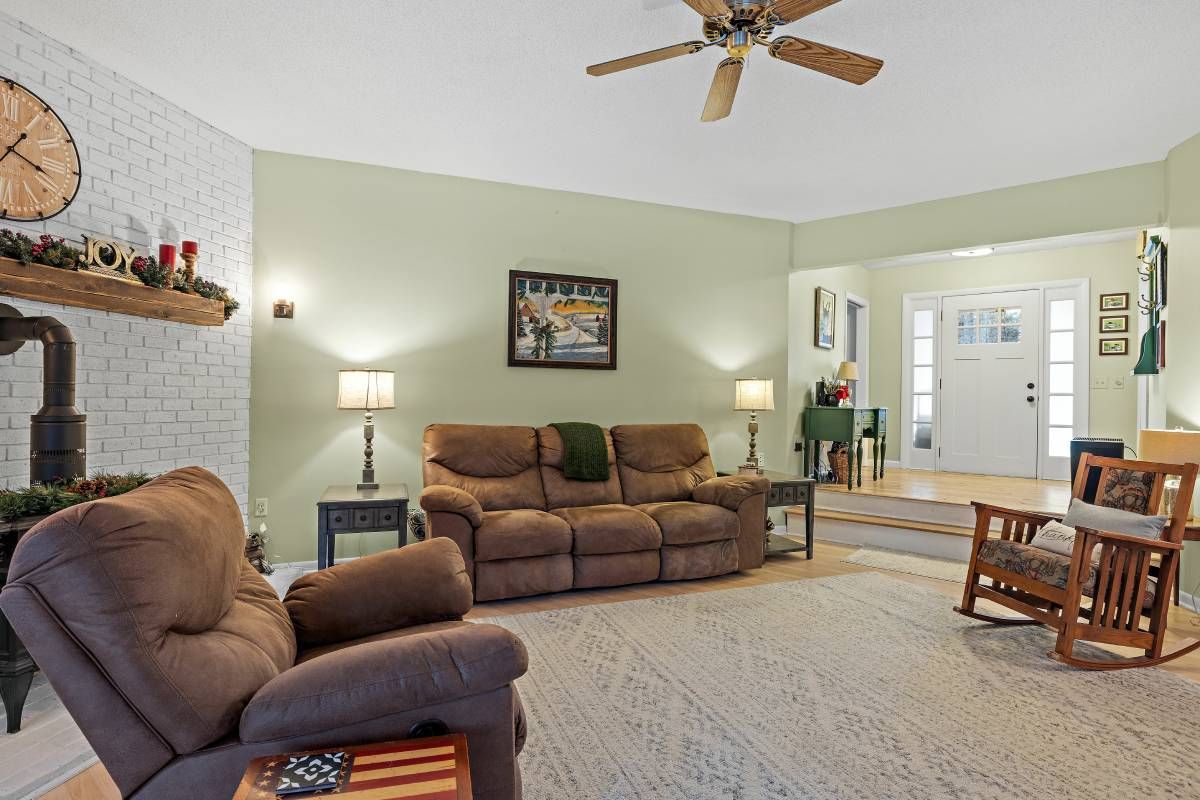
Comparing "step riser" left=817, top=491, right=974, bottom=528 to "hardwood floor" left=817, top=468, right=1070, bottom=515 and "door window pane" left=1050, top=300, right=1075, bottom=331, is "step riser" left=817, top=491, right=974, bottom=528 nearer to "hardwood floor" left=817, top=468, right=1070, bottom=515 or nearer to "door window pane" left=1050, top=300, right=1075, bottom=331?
"hardwood floor" left=817, top=468, right=1070, bottom=515

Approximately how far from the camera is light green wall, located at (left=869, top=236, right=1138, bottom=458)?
6.27 meters

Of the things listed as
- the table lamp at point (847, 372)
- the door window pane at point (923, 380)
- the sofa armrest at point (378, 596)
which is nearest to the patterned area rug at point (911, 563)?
the table lamp at point (847, 372)

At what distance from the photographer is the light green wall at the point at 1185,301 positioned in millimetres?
3656

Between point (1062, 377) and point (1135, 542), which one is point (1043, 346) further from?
point (1135, 542)

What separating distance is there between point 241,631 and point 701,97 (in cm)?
308

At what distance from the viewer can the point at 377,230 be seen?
4.26m

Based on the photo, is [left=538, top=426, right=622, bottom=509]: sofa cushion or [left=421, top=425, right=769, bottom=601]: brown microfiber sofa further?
[left=538, top=426, right=622, bottom=509]: sofa cushion

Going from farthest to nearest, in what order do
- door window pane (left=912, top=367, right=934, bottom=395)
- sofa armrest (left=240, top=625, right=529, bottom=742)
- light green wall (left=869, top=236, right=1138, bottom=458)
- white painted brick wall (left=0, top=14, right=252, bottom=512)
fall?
door window pane (left=912, top=367, right=934, bottom=395)
light green wall (left=869, top=236, right=1138, bottom=458)
white painted brick wall (left=0, top=14, right=252, bottom=512)
sofa armrest (left=240, top=625, right=529, bottom=742)

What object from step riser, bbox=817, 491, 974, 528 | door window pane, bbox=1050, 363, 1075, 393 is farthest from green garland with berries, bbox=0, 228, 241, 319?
door window pane, bbox=1050, 363, 1075, 393

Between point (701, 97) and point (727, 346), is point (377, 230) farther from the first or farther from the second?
point (727, 346)

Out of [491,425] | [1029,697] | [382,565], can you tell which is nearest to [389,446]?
[491,425]

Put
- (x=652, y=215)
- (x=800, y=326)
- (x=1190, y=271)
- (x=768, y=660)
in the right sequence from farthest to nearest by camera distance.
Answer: (x=800, y=326)
(x=652, y=215)
(x=1190, y=271)
(x=768, y=660)

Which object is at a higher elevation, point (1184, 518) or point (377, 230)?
point (377, 230)

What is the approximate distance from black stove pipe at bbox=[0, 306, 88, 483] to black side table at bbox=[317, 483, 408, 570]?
3.72ft
